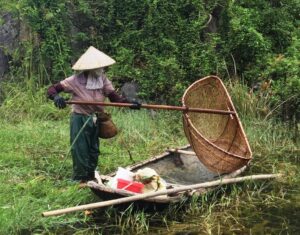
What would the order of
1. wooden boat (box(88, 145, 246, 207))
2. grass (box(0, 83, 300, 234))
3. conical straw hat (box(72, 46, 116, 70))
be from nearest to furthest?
grass (box(0, 83, 300, 234)) → conical straw hat (box(72, 46, 116, 70)) → wooden boat (box(88, 145, 246, 207))

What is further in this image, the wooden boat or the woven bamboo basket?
the wooden boat

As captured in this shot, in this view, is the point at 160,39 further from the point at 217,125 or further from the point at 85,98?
the point at 85,98

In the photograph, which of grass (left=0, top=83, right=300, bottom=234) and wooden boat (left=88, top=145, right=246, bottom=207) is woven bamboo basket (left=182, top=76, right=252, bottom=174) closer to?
wooden boat (left=88, top=145, right=246, bottom=207)

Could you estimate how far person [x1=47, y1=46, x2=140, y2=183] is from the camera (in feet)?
20.4

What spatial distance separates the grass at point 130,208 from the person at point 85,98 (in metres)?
0.24

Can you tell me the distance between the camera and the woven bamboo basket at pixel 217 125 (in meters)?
6.27

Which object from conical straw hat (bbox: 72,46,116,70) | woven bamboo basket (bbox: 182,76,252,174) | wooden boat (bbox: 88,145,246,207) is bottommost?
wooden boat (bbox: 88,145,246,207)

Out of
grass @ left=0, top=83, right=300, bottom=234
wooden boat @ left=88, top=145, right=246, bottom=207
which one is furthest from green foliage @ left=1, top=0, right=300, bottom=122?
wooden boat @ left=88, top=145, right=246, bottom=207

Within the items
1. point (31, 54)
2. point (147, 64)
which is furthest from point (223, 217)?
point (31, 54)

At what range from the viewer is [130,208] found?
17.8 ft

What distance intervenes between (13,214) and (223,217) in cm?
206

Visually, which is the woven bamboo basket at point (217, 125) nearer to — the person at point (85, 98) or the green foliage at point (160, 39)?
the person at point (85, 98)

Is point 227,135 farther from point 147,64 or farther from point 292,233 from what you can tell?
point 147,64

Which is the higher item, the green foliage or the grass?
the green foliage
